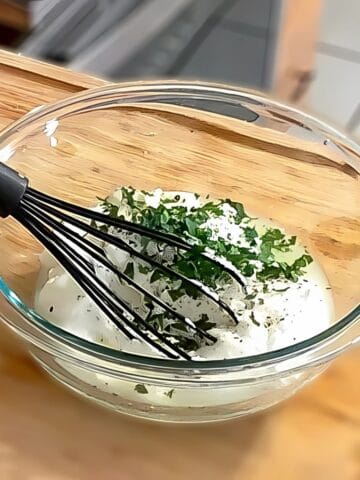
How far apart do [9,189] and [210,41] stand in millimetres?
1000

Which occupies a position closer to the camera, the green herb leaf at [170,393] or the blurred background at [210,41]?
the green herb leaf at [170,393]

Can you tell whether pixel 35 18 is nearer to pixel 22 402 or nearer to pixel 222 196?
pixel 222 196

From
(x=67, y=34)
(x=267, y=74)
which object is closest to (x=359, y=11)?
(x=267, y=74)

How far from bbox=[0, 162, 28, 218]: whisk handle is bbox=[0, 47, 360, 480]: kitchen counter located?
12 centimetres

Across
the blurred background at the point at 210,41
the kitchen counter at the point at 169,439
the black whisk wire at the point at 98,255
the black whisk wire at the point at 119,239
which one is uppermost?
the blurred background at the point at 210,41

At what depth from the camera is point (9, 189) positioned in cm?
50

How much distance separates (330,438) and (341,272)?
0.12 meters

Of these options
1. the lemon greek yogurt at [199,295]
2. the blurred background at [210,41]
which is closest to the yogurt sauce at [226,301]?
the lemon greek yogurt at [199,295]

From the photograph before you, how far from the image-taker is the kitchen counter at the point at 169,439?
0.52 metres

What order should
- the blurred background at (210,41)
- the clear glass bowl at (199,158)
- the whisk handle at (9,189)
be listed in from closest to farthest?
the whisk handle at (9,189) < the clear glass bowl at (199,158) < the blurred background at (210,41)

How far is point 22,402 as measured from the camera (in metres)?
0.55

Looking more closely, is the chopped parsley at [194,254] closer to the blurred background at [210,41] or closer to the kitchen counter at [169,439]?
the kitchen counter at [169,439]

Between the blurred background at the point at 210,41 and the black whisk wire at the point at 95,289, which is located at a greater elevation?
the blurred background at the point at 210,41

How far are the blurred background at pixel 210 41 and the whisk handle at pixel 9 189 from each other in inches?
20.7
